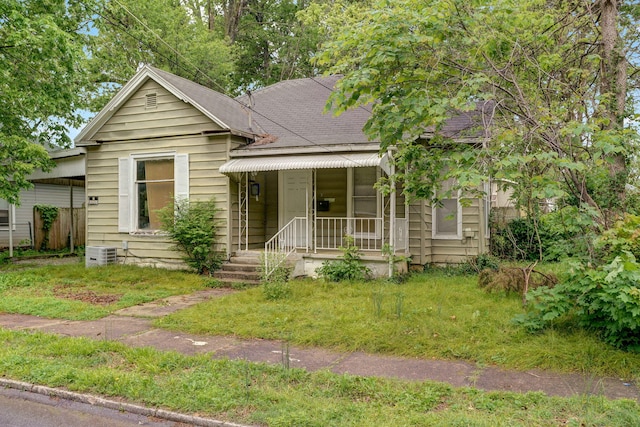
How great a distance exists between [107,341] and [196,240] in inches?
183

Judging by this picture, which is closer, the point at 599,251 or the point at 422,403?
the point at 422,403

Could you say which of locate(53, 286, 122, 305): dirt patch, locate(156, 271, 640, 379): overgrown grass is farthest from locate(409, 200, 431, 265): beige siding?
locate(53, 286, 122, 305): dirt patch

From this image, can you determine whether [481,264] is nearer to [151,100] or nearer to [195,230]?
[195,230]

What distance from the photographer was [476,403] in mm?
3586

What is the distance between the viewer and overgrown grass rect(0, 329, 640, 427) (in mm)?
3297

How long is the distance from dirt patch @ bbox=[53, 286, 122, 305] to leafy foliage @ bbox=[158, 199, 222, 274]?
196cm

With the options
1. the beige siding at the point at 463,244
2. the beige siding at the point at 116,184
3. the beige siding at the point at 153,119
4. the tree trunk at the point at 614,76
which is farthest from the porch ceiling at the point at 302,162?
the tree trunk at the point at 614,76

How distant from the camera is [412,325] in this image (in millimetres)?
5688

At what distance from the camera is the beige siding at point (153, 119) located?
10.6 meters

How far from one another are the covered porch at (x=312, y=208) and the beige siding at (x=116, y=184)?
0.49 m

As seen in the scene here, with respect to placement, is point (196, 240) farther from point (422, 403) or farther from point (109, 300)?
point (422, 403)

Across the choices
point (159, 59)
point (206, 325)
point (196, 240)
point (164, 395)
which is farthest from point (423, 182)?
point (159, 59)

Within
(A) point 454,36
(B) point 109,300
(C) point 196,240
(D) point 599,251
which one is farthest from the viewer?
(C) point 196,240

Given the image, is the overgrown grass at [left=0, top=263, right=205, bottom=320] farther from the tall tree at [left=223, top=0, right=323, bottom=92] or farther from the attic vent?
the tall tree at [left=223, top=0, right=323, bottom=92]
